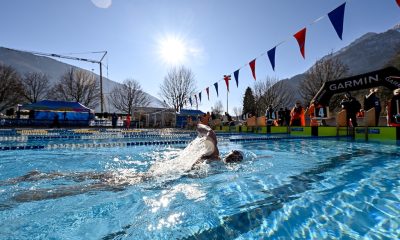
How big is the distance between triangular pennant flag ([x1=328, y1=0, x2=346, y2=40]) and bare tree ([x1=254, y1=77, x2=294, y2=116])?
1268 inches

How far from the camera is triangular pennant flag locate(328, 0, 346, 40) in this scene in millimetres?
6897

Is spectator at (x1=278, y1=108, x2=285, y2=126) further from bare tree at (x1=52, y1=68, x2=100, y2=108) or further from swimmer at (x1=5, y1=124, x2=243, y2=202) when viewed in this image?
bare tree at (x1=52, y1=68, x2=100, y2=108)

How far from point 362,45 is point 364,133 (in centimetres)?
13812

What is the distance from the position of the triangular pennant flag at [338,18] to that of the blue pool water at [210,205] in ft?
13.7

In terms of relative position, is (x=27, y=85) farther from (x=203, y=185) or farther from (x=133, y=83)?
(x=203, y=185)

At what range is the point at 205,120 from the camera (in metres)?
5.32

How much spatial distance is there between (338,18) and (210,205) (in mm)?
6937

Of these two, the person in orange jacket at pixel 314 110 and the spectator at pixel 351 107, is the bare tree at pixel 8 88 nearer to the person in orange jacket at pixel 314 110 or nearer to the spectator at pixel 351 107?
the person in orange jacket at pixel 314 110

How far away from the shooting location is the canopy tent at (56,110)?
2750cm

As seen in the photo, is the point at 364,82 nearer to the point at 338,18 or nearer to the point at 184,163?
the point at 338,18

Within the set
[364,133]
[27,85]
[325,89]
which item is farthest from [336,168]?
[27,85]

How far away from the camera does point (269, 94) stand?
38.9m

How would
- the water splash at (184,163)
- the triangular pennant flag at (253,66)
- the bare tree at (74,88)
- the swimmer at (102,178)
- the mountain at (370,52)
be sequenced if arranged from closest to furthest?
the swimmer at (102,178)
the water splash at (184,163)
the triangular pennant flag at (253,66)
the bare tree at (74,88)
the mountain at (370,52)

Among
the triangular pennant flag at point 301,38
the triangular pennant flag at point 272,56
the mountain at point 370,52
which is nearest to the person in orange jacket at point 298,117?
the triangular pennant flag at point 272,56
